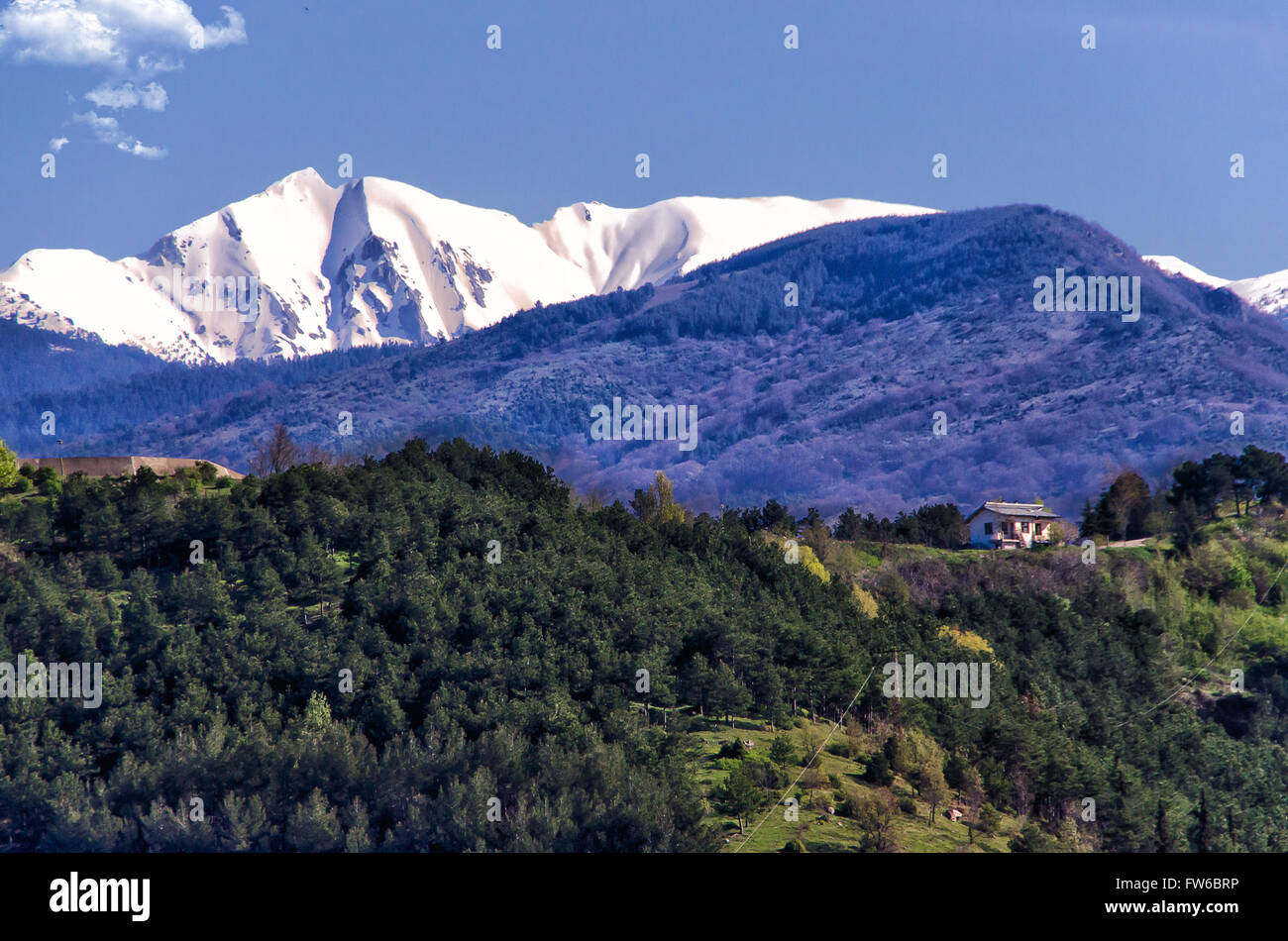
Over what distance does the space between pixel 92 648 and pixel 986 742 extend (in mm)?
43852

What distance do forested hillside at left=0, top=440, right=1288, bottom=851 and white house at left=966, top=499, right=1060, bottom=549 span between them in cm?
3085

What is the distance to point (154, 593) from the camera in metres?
77.2

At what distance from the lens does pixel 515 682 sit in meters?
73.1

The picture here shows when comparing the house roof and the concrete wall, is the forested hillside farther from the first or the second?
the house roof

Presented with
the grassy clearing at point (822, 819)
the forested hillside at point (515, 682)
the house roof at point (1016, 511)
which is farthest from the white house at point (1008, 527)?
the grassy clearing at point (822, 819)

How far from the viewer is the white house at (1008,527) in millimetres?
137125

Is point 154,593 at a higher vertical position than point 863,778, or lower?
higher

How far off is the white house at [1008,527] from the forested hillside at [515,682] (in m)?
30.9

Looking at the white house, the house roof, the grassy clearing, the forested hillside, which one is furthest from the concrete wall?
the house roof

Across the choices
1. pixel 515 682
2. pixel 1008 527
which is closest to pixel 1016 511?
pixel 1008 527

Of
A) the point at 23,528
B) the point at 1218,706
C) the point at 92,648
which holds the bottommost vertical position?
the point at 1218,706

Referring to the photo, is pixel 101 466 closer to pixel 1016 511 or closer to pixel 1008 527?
pixel 1008 527
